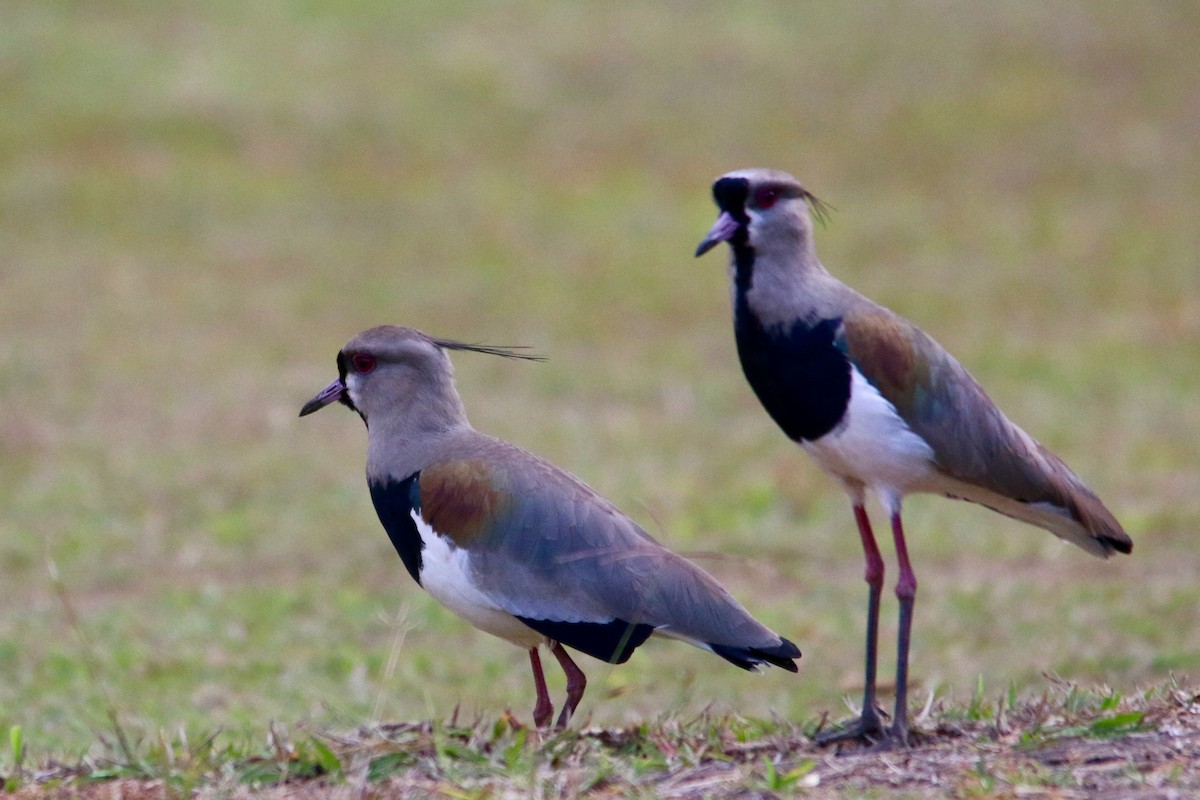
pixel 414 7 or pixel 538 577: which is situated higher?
pixel 414 7

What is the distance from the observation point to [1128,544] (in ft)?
16.1

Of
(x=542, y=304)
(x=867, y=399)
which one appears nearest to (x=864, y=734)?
(x=867, y=399)

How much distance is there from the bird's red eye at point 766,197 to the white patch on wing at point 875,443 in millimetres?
559

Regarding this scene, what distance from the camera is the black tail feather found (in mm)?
4406

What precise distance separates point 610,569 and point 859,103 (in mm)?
13641

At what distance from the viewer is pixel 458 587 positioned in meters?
4.58

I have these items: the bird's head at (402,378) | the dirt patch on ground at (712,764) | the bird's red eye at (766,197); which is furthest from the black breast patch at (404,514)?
the bird's red eye at (766,197)

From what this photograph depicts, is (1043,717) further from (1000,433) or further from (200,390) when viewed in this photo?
(200,390)

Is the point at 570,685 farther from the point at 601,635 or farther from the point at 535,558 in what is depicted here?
the point at 535,558

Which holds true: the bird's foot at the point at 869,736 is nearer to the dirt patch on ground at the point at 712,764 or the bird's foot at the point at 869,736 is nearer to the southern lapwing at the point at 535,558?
the dirt patch on ground at the point at 712,764

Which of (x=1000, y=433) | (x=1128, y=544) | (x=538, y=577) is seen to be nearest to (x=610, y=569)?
(x=538, y=577)

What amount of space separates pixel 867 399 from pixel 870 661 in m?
0.74

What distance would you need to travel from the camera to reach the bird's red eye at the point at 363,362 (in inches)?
196

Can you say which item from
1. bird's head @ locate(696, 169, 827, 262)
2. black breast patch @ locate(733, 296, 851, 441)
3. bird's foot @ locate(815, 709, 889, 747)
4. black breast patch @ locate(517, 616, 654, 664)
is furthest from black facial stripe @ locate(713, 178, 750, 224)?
bird's foot @ locate(815, 709, 889, 747)
